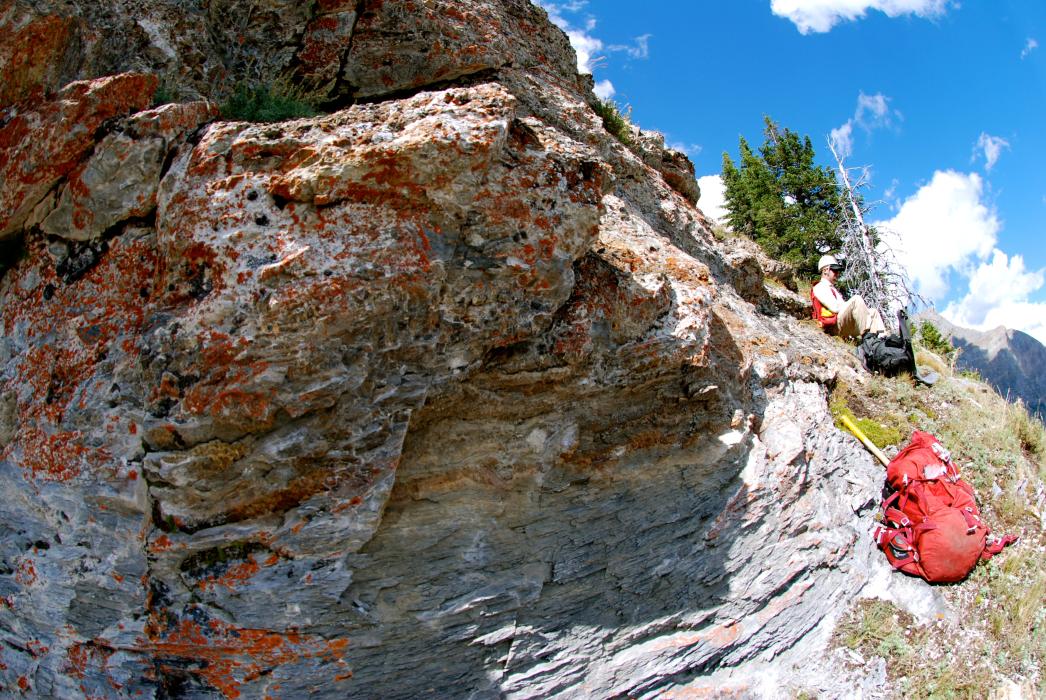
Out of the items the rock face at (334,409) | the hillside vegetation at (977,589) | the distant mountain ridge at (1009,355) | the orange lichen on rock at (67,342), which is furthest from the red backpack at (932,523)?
the distant mountain ridge at (1009,355)

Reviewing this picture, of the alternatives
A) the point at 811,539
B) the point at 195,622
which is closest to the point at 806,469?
the point at 811,539

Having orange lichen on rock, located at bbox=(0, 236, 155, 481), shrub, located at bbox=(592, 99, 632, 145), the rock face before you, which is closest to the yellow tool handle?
the rock face

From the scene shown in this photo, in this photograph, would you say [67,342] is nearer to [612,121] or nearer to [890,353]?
[612,121]

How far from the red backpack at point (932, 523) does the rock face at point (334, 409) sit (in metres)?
2.07

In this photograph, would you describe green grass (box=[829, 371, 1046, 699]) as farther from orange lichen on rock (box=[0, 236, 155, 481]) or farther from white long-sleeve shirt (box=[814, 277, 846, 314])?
orange lichen on rock (box=[0, 236, 155, 481])

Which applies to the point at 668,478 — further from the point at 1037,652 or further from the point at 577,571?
the point at 1037,652

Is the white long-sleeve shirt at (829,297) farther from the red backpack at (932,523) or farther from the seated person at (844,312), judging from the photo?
the red backpack at (932,523)

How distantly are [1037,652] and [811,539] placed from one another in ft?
8.55

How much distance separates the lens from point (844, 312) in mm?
10586

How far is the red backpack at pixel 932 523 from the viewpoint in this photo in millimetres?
6918

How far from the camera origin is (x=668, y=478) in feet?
19.9

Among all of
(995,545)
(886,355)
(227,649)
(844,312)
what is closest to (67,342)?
(227,649)

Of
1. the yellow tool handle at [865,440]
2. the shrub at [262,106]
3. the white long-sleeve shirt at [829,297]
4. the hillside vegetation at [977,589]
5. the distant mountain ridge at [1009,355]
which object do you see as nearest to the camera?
the shrub at [262,106]

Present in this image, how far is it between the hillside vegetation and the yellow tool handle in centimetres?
19
